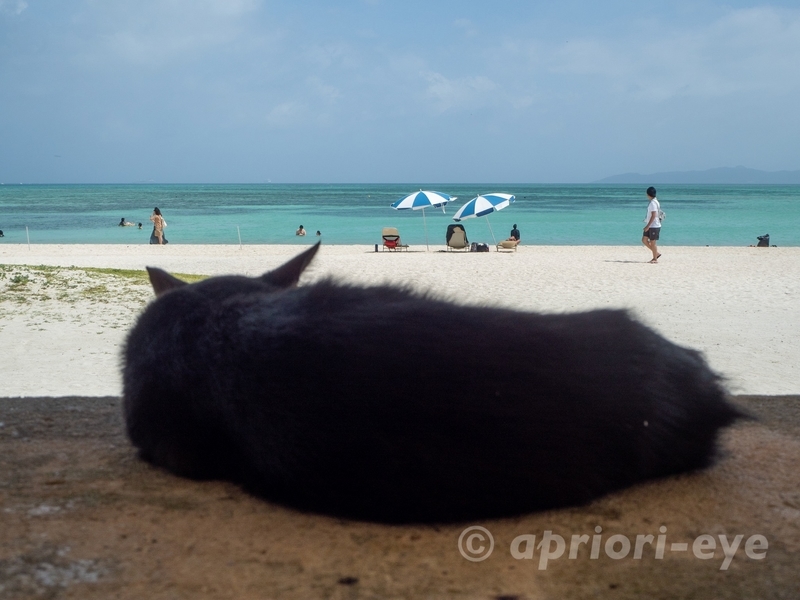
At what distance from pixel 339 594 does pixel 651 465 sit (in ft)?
4.16

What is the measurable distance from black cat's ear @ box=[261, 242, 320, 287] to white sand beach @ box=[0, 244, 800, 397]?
270 mm

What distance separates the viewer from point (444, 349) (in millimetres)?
2268

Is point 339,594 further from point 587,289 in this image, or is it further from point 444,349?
point 587,289

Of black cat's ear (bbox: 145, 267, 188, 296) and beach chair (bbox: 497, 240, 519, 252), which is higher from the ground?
black cat's ear (bbox: 145, 267, 188, 296)

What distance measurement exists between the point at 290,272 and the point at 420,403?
1322 millimetres

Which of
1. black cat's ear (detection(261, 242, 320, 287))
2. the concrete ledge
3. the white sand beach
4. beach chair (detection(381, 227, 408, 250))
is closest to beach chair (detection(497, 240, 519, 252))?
the white sand beach

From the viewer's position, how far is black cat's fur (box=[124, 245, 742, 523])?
2180 mm

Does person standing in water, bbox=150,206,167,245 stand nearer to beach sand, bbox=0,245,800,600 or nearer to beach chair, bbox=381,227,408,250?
beach chair, bbox=381,227,408,250

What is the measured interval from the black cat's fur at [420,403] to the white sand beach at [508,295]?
19cm

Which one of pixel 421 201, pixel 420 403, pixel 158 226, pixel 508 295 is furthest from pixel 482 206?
pixel 420 403

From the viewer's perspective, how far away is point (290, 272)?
10.8 ft

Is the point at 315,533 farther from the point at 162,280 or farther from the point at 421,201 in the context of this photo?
the point at 421,201

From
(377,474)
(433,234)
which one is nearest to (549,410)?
(377,474)

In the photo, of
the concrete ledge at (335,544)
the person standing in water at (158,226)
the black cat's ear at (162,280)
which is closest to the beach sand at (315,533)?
the concrete ledge at (335,544)
